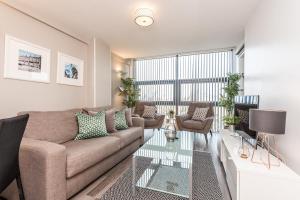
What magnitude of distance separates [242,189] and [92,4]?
297 cm

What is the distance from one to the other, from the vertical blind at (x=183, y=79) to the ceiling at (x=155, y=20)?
0.86m

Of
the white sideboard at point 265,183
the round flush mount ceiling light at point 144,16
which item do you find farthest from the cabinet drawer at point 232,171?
the round flush mount ceiling light at point 144,16

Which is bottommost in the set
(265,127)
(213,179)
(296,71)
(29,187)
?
(213,179)

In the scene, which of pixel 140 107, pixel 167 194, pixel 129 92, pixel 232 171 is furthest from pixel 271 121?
pixel 129 92

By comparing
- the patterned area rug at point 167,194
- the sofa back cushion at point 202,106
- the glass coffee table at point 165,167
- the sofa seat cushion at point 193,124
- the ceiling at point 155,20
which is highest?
the ceiling at point 155,20

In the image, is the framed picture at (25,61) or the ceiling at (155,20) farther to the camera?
the ceiling at (155,20)

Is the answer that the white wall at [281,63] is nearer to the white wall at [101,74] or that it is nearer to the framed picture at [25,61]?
the white wall at [101,74]

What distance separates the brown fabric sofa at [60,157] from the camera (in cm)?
145

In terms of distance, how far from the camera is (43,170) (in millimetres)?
1425

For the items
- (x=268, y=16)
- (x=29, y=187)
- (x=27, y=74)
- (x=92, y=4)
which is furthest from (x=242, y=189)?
(x=27, y=74)

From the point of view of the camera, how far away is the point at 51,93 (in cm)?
305

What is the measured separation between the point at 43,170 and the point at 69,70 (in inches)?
98.0

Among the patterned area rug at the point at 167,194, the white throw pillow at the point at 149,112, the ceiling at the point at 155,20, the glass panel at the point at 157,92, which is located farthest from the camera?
the glass panel at the point at 157,92

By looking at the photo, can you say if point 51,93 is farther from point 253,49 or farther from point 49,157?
point 253,49
